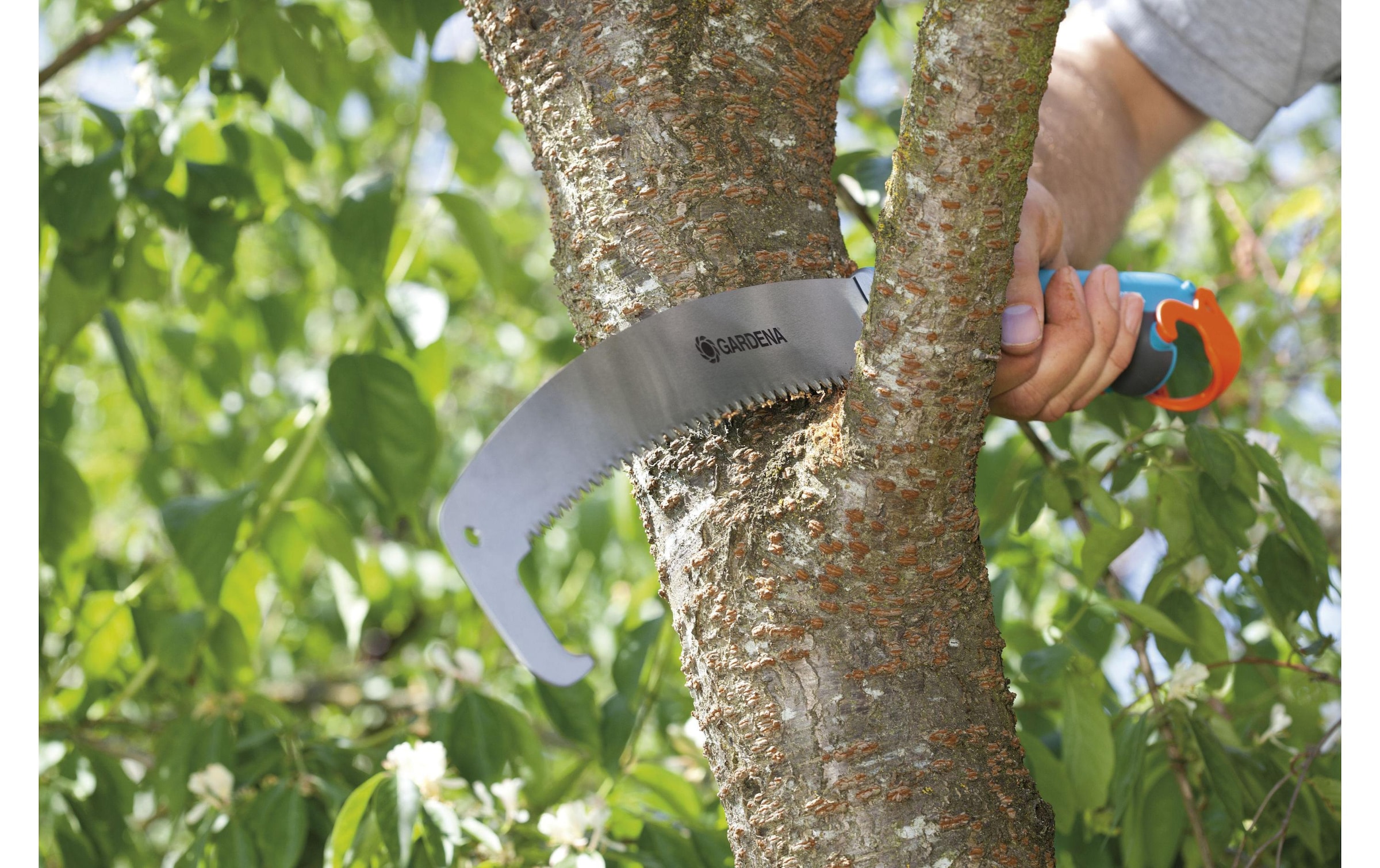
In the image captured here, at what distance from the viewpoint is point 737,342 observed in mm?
797

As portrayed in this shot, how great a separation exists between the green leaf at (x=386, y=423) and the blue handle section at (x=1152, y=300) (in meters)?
0.80

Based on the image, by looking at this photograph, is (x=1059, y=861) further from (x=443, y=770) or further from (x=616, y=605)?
(x=616, y=605)

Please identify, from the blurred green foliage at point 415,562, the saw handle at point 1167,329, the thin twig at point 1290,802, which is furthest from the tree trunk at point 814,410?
the thin twig at point 1290,802

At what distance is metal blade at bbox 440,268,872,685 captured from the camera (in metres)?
0.79

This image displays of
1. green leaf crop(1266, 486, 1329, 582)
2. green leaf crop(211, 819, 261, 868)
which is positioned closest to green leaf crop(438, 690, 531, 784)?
green leaf crop(211, 819, 261, 868)

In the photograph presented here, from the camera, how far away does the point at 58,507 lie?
1.48 m

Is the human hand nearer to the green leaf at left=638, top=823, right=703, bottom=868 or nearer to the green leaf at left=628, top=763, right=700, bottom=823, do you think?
the green leaf at left=638, top=823, right=703, bottom=868

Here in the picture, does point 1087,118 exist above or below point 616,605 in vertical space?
above

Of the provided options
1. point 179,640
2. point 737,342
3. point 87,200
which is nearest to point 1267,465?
point 737,342

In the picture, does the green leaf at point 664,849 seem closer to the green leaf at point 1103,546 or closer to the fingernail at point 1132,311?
the green leaf at point 1103,546

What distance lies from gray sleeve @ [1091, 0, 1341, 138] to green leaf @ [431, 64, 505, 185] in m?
0.90

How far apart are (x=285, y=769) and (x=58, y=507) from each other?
0.51 meters

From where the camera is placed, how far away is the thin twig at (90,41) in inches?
56.9

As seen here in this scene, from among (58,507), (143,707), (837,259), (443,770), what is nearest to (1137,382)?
(837,259)
